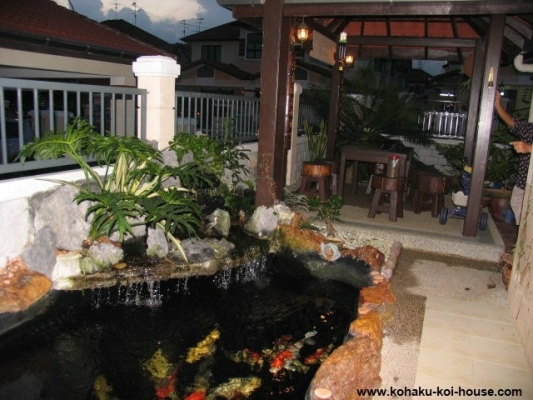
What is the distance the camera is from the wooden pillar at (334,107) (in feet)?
29.7

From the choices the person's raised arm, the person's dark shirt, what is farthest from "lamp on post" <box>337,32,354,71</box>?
the person's dark shirt

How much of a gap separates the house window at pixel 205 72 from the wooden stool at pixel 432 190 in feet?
64.3

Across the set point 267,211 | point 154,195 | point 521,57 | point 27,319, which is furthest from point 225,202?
point 521,57

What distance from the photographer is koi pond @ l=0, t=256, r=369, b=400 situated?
3.60 metres

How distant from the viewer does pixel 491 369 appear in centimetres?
322

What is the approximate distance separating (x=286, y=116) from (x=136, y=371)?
4.11 m

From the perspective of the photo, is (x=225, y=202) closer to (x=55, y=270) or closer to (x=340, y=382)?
(x=55, y=270)

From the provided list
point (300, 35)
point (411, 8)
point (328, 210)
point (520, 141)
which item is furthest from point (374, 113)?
point (520, 141)

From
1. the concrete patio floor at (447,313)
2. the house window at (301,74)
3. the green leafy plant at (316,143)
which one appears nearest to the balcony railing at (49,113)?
the concrete patio floor at (447,313)

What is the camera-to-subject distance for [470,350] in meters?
3.46

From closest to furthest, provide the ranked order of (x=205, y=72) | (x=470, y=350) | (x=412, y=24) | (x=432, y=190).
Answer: (x=470, y=350) < (x=432, y=190) < (x=412, y=24) < (x=205, y=72)

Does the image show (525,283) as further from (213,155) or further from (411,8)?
(213,155)

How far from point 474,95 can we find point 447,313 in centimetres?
596

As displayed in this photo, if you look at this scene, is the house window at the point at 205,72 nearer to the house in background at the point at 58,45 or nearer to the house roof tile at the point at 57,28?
the house in background at the point at 58,45
